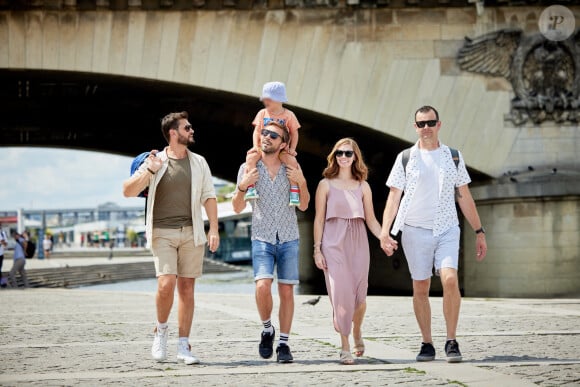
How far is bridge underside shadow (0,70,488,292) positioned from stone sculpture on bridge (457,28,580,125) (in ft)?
7.16

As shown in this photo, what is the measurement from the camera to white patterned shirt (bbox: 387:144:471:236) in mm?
Answer: 8719

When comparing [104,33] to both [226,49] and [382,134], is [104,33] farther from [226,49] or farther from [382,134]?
[382,134]

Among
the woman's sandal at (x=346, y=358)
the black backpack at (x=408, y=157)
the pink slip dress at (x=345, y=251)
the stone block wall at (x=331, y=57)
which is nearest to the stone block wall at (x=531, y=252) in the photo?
the stone block wall at (x=331, y=57)

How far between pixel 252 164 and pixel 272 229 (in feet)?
1.91

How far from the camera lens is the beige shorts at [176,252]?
27.9 feet

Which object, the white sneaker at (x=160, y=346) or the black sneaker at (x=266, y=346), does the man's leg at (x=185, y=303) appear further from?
the black sneaker at (x=266, y=346)

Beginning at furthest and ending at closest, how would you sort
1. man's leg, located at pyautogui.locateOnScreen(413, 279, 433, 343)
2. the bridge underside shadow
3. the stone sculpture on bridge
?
the bridge underside shadow, the stone sculpture on bridge, man's leg, located at pyautogui.locateOnScreen(413, 279, 433, 343)

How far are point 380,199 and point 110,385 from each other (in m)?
24.8

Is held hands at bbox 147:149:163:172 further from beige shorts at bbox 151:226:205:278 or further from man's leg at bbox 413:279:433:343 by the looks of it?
man's leg at bbox 413:279:433:343

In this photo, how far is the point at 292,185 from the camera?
28.7ft

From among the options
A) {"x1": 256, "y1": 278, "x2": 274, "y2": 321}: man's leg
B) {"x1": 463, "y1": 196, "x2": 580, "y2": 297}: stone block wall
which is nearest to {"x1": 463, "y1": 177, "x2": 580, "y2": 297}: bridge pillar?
{"x1": 463, "y1": 196, "x2": 580, "y2": 297}: stone block wall

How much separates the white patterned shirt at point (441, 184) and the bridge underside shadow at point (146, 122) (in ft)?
47.8

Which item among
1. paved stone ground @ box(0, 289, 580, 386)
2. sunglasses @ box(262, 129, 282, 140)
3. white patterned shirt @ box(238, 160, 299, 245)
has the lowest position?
paved stone ground @ box(0, 289, 580, 386)

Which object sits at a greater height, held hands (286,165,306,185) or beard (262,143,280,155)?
beard (262,143,280,155)
